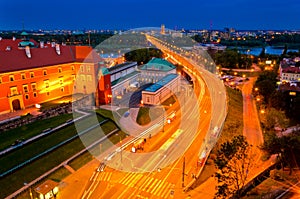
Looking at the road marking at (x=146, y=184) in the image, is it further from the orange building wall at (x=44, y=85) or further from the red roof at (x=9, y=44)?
the red roof at (x=9, y=44)

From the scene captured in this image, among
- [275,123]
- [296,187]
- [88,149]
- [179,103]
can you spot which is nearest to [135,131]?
[88,149]

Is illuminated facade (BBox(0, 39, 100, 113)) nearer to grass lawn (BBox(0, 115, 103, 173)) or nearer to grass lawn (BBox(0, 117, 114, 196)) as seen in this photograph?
grass lawn (BBox(0, 115, 103, 173))

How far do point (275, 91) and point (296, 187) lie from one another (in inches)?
1109

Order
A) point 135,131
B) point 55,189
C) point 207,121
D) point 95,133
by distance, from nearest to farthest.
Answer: point 55,189 < point 95,133 < point 135,131 < point 207,121

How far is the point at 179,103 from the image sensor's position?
51.1m

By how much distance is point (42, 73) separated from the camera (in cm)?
4503

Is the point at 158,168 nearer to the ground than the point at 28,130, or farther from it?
nearer to the ground

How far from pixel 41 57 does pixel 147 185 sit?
3414 cm

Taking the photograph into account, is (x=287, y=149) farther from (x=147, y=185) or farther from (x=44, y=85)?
(x=44, y=85)

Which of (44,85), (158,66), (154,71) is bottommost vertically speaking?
(44,85)

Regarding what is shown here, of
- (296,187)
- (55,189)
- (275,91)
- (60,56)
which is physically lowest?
(296,187)

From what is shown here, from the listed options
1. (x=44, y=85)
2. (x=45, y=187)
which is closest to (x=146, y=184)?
(x=45, y=187)

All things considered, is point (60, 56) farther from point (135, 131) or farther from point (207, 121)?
point (207, 121)

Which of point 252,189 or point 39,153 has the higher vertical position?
point 39,153
